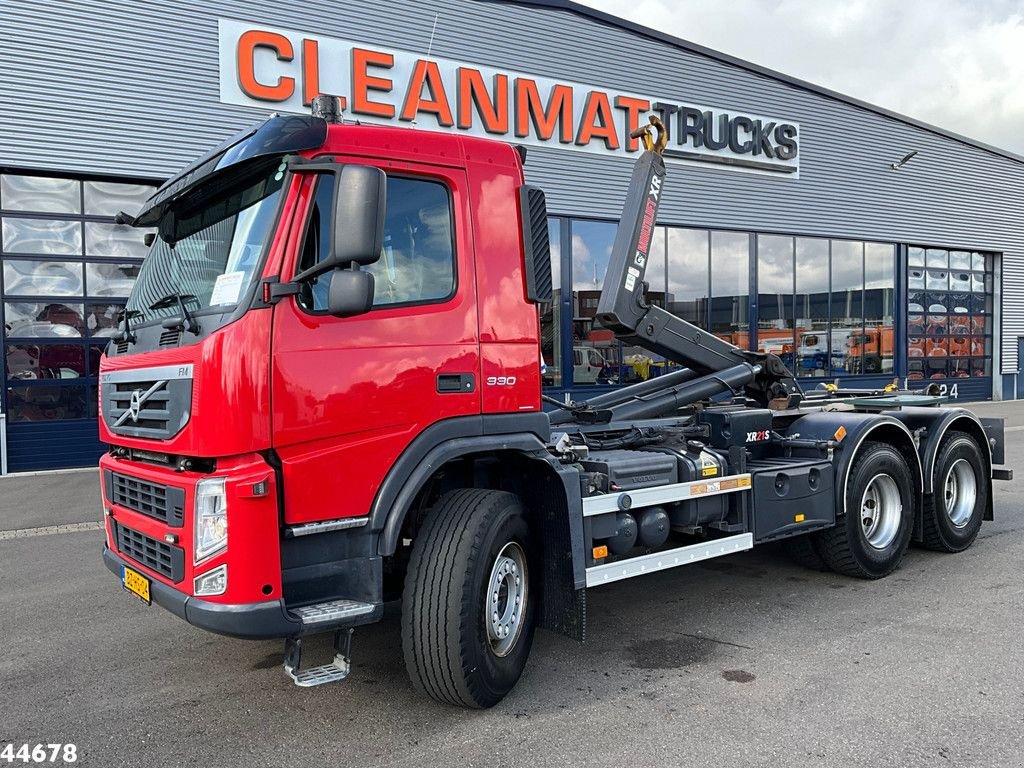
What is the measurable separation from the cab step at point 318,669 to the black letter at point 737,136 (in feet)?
58.6

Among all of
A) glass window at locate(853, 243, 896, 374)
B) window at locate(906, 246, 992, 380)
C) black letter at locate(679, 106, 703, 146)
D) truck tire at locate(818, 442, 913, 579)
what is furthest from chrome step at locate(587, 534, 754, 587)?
window at locate(906, 246, 992, 380)

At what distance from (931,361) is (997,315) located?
12.2ft

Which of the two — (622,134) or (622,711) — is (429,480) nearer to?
(622,711)

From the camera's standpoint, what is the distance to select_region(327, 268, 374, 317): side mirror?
3.45 meters

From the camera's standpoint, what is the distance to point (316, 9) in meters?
14.1

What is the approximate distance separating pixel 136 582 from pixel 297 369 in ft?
4.81

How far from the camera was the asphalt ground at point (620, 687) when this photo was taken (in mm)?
3553

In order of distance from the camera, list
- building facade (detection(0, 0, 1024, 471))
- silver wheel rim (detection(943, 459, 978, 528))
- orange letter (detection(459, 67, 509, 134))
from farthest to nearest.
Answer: orange letter (detection(459, 67, 509, 134)), building facade (detection(0, 0, 1024, 471)), silver wheel rim (detection(943, 459, 978, 528))

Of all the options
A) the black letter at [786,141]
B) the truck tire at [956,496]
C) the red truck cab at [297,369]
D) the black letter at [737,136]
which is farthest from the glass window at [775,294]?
the red truck cab at [297,369]

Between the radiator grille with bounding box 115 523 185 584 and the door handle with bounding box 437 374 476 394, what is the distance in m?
1.41

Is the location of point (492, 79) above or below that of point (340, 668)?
above

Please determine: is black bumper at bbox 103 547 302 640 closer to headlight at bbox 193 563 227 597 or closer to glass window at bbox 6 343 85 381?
headlight at bbox 193 563 227 597

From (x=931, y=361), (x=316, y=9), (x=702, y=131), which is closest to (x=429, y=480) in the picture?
(x=316, y=9)

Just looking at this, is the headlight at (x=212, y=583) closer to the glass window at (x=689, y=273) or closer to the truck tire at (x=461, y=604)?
the truck tire at (x=461, y=604)
